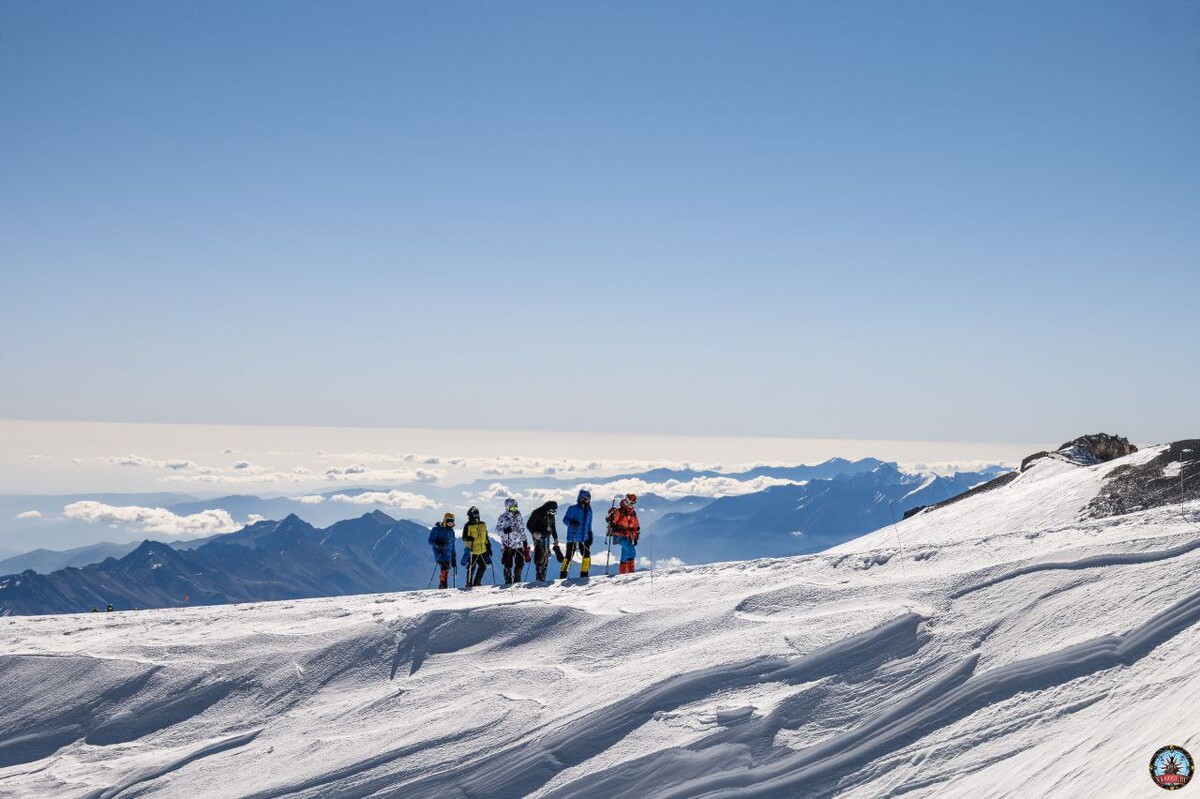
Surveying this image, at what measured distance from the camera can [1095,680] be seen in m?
11.2

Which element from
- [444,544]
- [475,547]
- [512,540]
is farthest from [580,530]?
[444,544]

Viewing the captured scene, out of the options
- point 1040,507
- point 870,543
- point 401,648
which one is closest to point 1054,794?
point 401,648

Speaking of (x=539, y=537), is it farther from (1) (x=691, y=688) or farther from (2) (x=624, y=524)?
(1) (x=691, y=688)

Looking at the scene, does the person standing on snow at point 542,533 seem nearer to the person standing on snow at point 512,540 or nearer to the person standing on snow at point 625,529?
the person standing on snow at point 512,540

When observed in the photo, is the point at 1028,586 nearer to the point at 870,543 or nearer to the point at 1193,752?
the point at 1193,752

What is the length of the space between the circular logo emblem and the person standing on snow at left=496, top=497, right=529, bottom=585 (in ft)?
58.2

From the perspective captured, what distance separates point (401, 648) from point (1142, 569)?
13.0 metres

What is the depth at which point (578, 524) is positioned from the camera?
960 inches

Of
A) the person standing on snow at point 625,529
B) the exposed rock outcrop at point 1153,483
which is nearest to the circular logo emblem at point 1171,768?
the person standing on snow at point 625,529

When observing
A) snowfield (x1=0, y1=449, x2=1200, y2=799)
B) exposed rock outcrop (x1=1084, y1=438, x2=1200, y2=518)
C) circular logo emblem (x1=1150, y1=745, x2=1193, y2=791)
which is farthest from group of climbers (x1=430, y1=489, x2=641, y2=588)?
exposed rock outcrop (x1=1084, y1=438, x2=1200, y2=518)

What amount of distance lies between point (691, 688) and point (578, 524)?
11.3 meters

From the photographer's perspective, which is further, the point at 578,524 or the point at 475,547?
the point at 475,547

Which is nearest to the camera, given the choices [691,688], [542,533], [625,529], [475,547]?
[691,688]

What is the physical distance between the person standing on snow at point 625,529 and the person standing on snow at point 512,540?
103 inches
